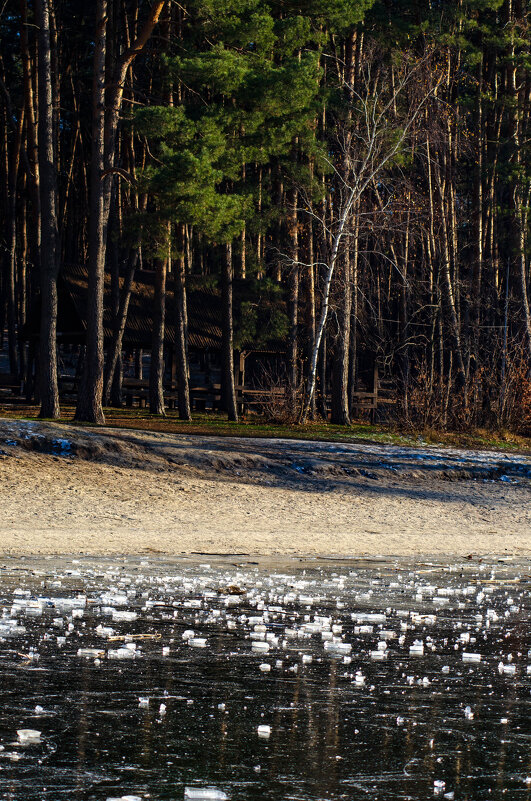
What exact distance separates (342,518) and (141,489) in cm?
360

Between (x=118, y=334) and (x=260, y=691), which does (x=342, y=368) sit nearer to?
(x=118, y=334)

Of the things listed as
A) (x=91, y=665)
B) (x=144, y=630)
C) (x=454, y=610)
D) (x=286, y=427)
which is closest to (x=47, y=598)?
(x=144, y=630)

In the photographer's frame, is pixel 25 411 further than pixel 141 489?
Yes

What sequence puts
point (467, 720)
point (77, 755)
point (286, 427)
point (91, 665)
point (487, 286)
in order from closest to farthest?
point (77, 755) < point (467, 720) < point (91, 665) < point (286, 427) < point (487, 286)

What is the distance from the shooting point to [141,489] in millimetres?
18562

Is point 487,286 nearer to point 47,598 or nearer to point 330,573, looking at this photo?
point 330,573

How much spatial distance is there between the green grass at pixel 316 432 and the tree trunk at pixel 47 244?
83 cm

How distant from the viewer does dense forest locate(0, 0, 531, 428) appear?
84.7ft

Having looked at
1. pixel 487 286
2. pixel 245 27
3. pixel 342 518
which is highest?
pixel 245 27

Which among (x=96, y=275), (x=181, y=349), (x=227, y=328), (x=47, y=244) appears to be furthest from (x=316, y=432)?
(x=47, y=244)

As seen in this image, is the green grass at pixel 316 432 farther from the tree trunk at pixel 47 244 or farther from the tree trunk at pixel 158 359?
the tree trunk at pixel 158 359

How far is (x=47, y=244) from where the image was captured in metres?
25.6

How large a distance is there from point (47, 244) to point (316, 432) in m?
8.37

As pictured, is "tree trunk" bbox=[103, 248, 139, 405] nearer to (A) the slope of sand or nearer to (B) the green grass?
(B) the green grass
